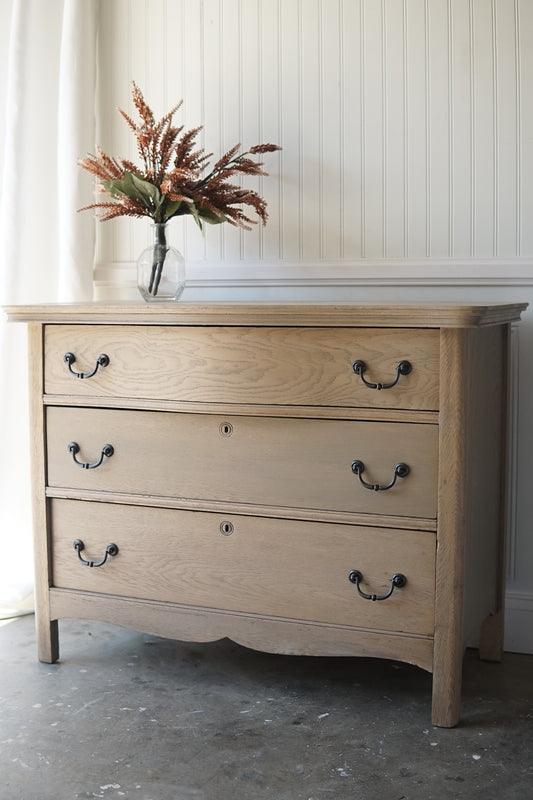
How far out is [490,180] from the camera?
89.9 inches

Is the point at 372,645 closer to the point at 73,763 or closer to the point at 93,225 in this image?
the point at 73,763

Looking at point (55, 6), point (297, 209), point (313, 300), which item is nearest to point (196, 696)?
point (313, 300)

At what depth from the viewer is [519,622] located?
92.1 inches

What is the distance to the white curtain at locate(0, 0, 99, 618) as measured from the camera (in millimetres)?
2533

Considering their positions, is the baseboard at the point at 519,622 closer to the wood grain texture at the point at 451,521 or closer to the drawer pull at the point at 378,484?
the wood grain texture at the point at 451,521

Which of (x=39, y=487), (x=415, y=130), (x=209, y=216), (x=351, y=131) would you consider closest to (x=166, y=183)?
(x=209, y=216)

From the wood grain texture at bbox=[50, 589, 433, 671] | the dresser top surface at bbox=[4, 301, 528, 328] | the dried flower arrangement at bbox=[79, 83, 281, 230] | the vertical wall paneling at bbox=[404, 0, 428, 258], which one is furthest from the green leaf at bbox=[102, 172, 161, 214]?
the wood grain texture at bbox=[50, 589, 433, 671]

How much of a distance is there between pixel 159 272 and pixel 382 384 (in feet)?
2.30

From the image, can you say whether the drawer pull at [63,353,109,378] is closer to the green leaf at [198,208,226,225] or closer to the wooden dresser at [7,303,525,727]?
the wooden dresser at [7,303,525,727]

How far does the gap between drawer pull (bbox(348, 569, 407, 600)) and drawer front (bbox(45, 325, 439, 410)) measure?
0.35 metres

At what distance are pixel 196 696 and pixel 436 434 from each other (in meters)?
0.80

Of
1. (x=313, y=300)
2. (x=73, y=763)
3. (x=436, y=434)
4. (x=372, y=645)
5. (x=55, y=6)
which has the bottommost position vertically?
(x=73, y=763)

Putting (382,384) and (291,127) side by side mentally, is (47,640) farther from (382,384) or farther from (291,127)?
(291,127)

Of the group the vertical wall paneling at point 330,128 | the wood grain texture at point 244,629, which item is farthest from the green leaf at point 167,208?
the wood grain texture at point 244,629
